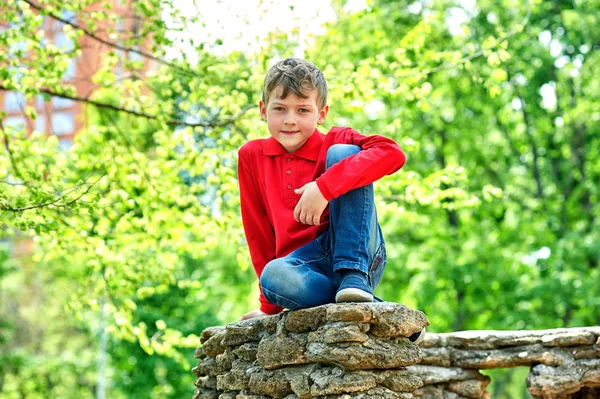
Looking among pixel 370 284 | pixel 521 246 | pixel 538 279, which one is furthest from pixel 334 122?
pixel 521 246

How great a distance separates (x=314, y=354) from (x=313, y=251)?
494 millimetres

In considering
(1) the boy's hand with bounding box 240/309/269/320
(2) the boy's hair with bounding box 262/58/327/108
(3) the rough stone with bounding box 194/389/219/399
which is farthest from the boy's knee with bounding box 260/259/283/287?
(3) the rough stone with bounding box 194/389/219/399

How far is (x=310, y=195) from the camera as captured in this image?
3592mm

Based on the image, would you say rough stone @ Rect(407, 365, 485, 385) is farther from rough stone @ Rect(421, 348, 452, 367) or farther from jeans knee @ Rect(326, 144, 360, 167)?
jeans knee @ Rect(326, 144, 360, 167)

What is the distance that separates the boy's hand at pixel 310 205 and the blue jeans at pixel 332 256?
0.12 meters

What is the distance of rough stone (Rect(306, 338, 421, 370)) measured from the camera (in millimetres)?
3455

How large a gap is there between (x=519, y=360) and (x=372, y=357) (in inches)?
68.5

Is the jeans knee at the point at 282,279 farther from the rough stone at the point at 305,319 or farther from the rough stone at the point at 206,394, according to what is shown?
the rough stone at the point at 206,394

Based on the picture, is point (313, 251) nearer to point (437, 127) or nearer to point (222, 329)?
point (222, 329)

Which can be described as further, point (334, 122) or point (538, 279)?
point (538, 279)

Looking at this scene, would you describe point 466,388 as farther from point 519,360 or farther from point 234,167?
point 234,167

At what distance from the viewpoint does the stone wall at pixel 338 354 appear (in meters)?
3.47

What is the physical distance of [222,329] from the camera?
4.49m

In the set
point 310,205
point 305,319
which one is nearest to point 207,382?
point 305,319
